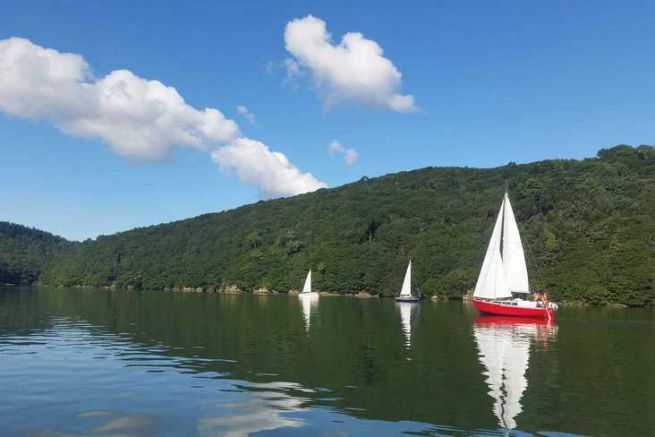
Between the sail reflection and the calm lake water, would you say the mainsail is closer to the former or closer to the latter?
the calm lake water

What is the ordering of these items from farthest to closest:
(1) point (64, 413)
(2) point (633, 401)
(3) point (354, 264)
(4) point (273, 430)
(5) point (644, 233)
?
(3) point (354, 264) → (5) point (644, 233) → (2) point (633, 401) → (1) point (64, 413) → (4) point (273, 430)

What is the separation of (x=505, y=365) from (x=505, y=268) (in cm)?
4823

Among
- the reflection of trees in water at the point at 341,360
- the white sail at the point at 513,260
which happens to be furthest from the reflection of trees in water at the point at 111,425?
the white sail at the point at 513,260

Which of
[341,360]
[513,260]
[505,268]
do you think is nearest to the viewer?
[341,360]

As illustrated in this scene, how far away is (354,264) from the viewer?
18712cm

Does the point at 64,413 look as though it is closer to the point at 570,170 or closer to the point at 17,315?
the point at 17,315

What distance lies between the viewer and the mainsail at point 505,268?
76750 mm

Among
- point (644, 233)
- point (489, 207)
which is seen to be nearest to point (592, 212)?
point (644, 233)

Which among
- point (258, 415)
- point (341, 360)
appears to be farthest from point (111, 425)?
point (341, 360)

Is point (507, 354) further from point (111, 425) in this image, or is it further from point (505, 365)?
point (111, 425)

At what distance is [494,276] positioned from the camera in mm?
76938

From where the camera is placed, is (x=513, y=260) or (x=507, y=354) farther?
(x=513, y=260)

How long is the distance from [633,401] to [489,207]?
17832cm

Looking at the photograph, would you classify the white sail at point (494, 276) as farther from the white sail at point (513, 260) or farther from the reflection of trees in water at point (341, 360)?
the reflection of trees in water at point (341, 360)
